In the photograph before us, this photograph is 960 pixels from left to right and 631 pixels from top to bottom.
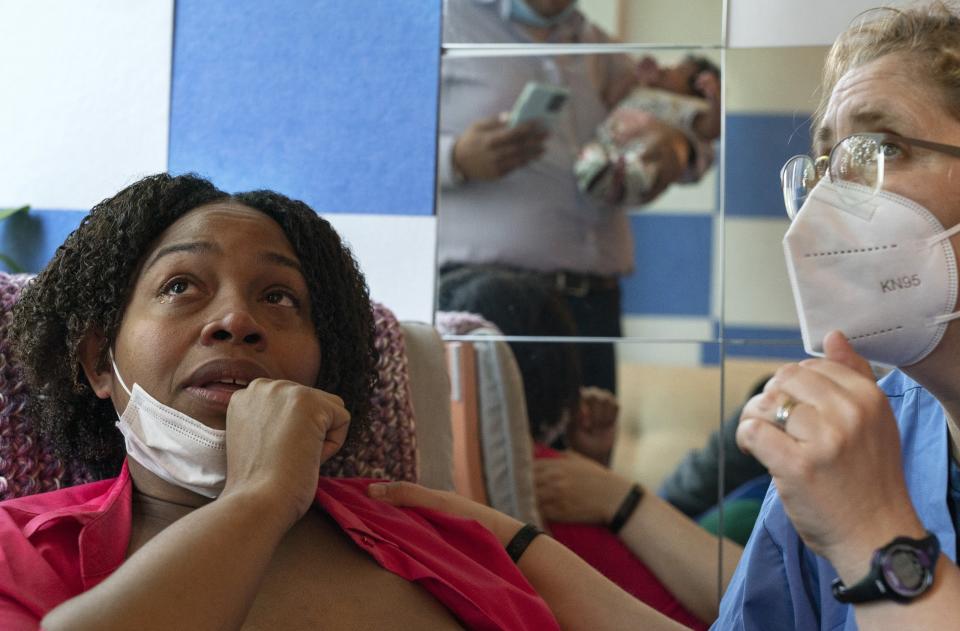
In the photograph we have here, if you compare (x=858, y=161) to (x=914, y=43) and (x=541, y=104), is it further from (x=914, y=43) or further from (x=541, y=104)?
(x=541, y=104)

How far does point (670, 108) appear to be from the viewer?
2402 mm

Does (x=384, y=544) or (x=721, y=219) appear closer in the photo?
(x=384, y=544)

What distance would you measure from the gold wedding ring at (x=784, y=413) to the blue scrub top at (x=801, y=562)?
1.24 feet

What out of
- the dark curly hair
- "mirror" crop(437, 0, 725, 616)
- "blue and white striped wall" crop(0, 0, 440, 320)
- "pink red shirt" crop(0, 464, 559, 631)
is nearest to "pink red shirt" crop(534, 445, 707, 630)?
"mirror" crop(437, 0, 725, 616)

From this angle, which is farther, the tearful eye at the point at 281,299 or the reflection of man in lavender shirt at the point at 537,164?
the reflection of man in lavender shirt at the point at 537,164

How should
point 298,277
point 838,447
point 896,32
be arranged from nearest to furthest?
point 838,447 < point 896,32 < point 298,277

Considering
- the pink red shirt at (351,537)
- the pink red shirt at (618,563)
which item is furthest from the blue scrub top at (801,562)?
the pink red shirt at (618,563)

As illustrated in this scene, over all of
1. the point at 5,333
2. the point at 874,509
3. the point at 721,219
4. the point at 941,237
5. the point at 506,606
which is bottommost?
the point at 506,606

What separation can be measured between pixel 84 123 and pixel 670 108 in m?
1.34

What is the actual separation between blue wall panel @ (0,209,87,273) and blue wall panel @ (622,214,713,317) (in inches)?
49.7

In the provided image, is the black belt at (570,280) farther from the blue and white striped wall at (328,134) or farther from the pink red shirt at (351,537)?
the pink red shirt at (351,537)

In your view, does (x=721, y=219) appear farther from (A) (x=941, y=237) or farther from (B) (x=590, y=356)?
(A) (x=941, y=237)

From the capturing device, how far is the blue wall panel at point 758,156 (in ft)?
7.75

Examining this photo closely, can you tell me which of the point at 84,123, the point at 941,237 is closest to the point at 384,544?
the point at 941,237
